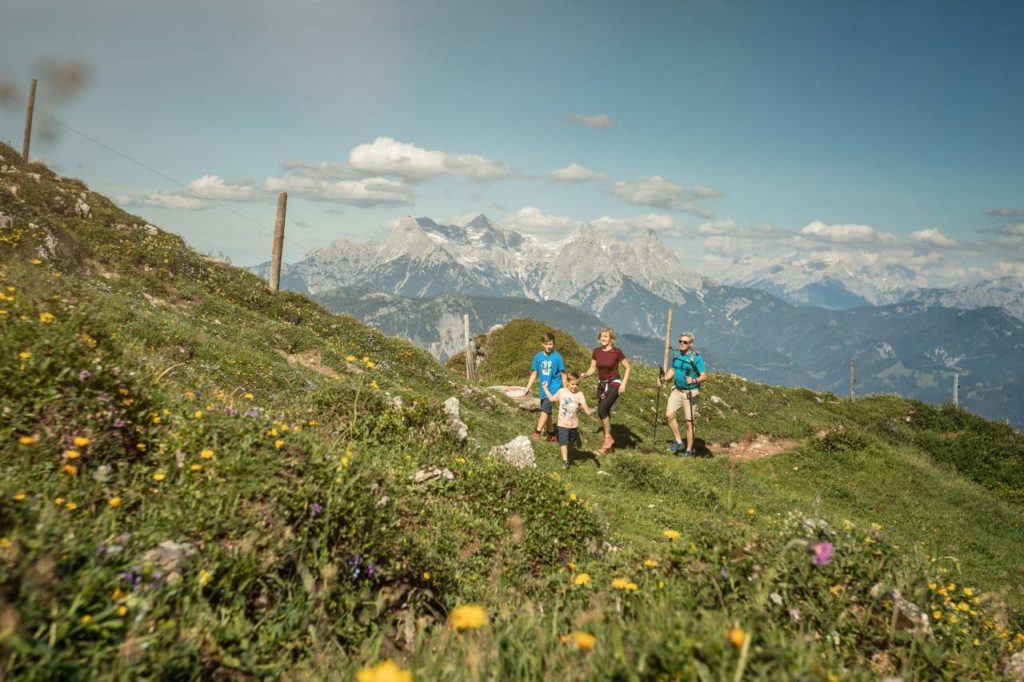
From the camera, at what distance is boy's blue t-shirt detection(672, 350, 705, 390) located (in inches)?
674

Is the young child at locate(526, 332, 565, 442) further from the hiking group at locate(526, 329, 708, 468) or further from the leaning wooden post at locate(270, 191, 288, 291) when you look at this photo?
the leaning wooden post at locate(270, 191, 288, 291)

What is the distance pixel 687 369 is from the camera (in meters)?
17.3

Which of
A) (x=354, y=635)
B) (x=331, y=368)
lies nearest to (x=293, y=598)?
(x=354, y=635)

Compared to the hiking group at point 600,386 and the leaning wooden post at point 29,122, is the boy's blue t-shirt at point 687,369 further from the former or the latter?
the leaning wooden post at point 29,122

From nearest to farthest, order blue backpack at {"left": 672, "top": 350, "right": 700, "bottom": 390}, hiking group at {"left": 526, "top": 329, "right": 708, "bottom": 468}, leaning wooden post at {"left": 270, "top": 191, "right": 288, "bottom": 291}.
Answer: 1. hiking group at {"left": 526, "top": 329, "right": 708, "bottom": 468}
2. blue backpack at {"left": 672, "top": 350, "right": 700, "bottom": 390}
3. leaning wooden post at {"left": 270, "top": 191, "right": 288, "bottom": 291}

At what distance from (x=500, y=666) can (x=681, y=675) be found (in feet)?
3.24

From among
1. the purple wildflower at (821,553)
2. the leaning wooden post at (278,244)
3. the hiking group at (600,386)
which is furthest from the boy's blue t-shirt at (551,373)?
the leaning wooden post at (278,244)

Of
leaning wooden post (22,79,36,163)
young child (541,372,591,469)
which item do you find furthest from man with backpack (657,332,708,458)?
leaning wooden post (22,79,36,163)

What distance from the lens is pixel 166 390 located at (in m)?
5.88

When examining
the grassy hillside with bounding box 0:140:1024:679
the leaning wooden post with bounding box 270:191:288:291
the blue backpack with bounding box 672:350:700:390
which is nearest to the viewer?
the grassy hillside with bounding box 0:140:1024:679

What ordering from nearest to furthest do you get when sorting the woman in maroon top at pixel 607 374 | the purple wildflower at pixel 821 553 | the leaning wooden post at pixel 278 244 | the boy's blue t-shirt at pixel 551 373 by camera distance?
the purple wildflower at pixel 821 553 → the boy's blue t-shirt at pixel 551 373 → the woman in maroon top at pixel 607 374 → the leaning wooden post at pixel 278 244

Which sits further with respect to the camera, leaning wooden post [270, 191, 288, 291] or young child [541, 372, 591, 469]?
leaning wooden post [270, 191, 288, 291]

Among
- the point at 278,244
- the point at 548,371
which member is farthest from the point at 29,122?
the point at 548,371

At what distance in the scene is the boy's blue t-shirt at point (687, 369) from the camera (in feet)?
56.2
